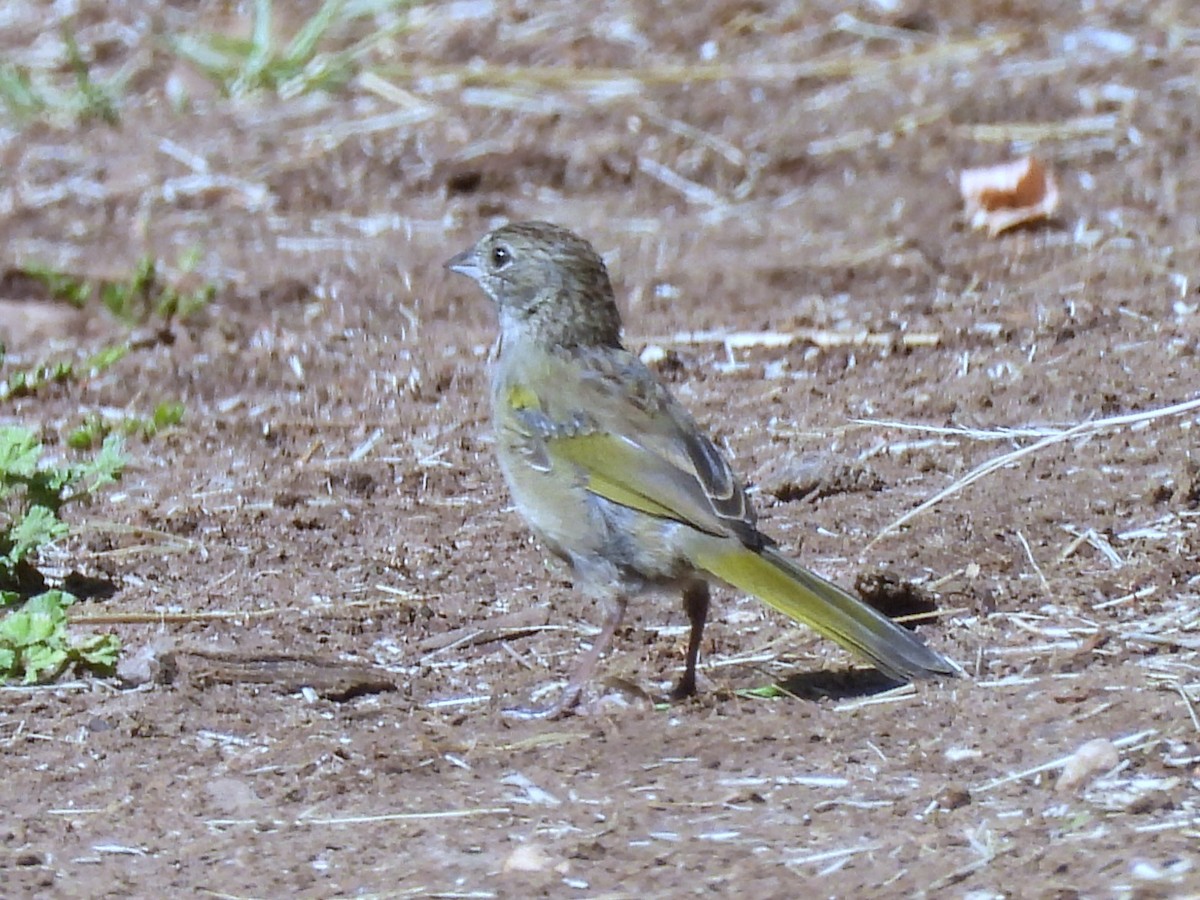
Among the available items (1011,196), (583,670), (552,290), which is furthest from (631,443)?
(1011,196)

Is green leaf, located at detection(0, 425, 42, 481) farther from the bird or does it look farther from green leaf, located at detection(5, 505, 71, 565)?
the bird

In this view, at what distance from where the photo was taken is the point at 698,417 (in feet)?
22.6

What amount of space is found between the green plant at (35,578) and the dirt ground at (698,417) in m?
0.11

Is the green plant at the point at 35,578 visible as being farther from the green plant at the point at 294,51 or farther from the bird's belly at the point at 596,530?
the green plant at the point at 294,51

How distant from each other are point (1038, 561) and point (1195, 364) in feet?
4.38

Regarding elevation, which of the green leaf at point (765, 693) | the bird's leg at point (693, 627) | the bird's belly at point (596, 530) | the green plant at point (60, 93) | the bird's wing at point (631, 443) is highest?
the green plant at point (60, 93)

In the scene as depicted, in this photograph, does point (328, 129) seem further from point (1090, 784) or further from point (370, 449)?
point (1090, 784)

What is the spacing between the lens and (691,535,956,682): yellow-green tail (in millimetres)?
4664

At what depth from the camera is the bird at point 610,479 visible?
4.77 meters

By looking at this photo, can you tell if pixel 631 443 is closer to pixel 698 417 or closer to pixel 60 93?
pixel 698 417

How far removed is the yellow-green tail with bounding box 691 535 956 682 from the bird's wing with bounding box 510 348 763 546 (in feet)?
0.30

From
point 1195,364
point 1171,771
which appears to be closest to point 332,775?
point 1171,771

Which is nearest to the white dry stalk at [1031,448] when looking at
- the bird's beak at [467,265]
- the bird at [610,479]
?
the bird at [610,479]

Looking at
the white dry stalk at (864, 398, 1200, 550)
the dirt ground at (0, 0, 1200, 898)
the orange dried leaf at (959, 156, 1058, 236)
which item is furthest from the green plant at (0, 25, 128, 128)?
the white dry stalk at (864, 398, 1200, 550)
